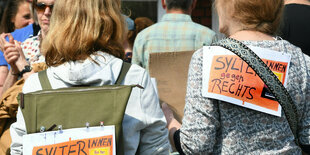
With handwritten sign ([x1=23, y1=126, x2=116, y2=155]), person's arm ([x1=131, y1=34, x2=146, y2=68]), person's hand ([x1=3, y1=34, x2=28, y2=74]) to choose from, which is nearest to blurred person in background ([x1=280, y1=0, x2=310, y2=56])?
person's arm ([x1=131, y1=34, x2=146, y2=68])

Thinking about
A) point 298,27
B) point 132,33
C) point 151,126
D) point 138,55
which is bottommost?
point 132,33

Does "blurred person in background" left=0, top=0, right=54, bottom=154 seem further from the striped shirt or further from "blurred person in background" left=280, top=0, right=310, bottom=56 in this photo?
"blurred person in background" left=280, top=0, right=310, bottom=56

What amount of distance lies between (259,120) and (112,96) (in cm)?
64

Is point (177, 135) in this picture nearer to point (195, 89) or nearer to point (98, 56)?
point (195, 89)

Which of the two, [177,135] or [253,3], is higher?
[253,3]

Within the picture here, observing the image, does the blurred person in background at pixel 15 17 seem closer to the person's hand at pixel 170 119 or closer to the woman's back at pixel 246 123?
the person's hand at pixel 170 119

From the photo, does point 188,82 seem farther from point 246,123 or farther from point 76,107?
point 76,107

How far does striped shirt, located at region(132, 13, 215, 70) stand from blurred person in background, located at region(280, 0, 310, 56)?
2.43 feet

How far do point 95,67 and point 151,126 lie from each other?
38cm

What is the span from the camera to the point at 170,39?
3648mm

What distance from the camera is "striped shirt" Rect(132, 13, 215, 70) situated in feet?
11.8

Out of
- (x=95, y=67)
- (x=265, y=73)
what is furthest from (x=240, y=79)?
(x=95, y=67)

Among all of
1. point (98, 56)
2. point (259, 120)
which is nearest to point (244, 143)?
point (259, 120)

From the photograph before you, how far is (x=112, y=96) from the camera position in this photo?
6.32 feet
